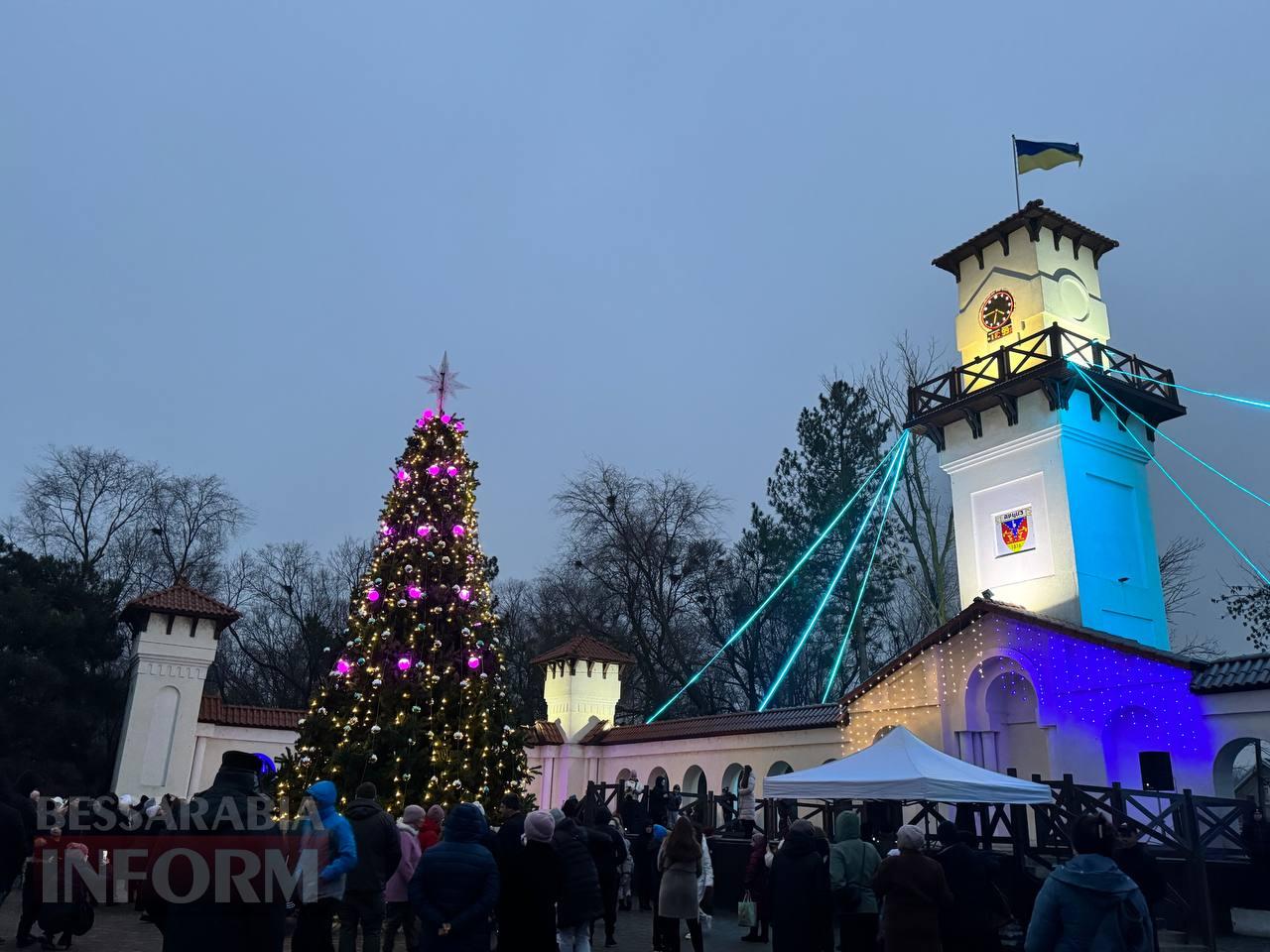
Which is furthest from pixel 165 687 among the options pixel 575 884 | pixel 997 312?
pixel 997 312

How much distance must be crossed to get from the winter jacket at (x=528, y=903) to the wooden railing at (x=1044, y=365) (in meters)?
17.3

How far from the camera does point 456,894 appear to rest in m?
5.66

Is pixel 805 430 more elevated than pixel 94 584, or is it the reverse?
pixel 805 430

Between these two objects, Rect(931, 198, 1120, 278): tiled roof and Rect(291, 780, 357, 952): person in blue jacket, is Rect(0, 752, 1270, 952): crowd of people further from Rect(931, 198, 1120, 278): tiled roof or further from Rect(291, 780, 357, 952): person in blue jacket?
Rect(931, 198, 1120, 278): tiled roof

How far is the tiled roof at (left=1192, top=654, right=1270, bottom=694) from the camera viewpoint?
15719mm

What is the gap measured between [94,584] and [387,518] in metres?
21.4

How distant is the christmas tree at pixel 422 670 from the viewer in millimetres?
12328

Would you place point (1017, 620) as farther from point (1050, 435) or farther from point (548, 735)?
point (548, 735)

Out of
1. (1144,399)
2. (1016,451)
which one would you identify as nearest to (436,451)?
(1016,451)

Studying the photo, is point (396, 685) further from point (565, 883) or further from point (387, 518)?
point (565, 883)

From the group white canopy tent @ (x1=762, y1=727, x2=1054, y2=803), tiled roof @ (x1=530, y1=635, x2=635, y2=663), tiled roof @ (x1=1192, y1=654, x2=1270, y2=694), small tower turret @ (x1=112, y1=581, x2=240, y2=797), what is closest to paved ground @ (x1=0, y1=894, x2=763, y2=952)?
white canopy tent @ (x1=762, y1=727, x2=1054, y2=803)

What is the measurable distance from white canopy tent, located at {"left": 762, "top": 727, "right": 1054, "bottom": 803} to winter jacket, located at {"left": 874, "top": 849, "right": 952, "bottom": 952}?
4289 mm

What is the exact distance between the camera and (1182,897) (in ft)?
38.5

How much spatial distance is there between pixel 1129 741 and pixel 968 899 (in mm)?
12892
